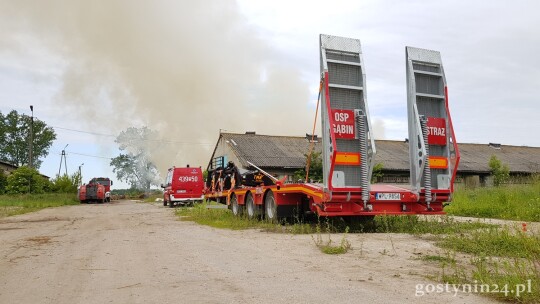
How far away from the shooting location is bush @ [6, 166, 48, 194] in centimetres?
4125

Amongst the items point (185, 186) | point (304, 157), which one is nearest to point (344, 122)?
point (185, 186)

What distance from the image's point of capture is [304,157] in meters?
37.8

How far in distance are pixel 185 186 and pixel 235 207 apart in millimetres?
12154

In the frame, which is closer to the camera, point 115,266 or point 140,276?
point 140,276

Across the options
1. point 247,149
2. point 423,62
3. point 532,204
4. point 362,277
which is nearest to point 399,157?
point 247,149

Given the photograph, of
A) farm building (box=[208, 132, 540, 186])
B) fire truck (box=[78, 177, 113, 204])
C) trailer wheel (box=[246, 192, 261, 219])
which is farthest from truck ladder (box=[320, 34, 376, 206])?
fire truck (box=[78, 177, 113, 204])

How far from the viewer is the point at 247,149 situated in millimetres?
37969

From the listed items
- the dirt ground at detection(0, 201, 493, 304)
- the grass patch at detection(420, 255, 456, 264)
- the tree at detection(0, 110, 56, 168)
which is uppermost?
the tree at detection(0, 110, 56, 168)

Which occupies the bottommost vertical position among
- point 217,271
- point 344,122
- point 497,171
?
point 217,271

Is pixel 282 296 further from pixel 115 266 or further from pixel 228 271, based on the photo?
pixel 115 266

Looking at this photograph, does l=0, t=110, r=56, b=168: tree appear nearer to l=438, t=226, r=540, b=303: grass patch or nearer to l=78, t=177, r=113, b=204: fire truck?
l=78, t=177, r=113, b=204: fire truck

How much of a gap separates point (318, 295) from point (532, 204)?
38.2ft

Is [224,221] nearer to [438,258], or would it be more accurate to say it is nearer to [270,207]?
[270,207]

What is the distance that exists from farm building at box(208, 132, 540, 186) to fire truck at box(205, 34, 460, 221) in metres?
21.1
